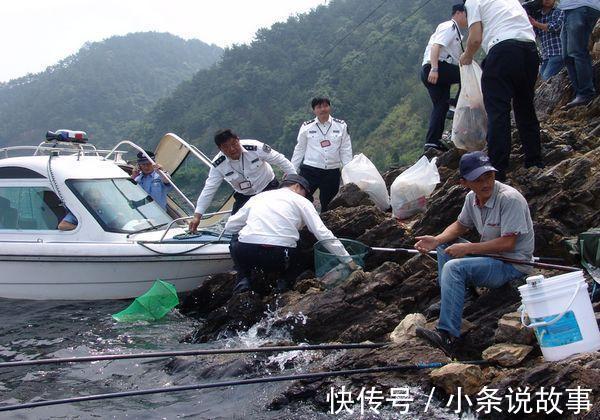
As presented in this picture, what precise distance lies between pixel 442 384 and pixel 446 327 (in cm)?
57

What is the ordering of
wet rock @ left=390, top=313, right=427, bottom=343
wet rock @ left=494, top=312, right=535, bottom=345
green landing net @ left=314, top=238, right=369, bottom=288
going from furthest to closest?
1. green landing net @ left=314, top=238, right=369, bottom=288
2. wet rock @ left=390, top=313, right=427, bottom=343
3. wet rock @ left=494, top=312, right=535, bottom=345

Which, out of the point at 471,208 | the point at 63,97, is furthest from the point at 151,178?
the point at 63,97

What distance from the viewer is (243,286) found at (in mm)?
6754

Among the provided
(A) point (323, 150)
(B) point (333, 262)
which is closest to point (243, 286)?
(B) point (333, 262)

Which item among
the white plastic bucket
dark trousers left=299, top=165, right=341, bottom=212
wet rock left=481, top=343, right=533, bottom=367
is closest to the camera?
the white plastic bucket

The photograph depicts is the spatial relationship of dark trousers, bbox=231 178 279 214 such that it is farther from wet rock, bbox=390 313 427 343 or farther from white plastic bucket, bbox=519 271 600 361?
white plastic bucket, bbox=519 271 600 361

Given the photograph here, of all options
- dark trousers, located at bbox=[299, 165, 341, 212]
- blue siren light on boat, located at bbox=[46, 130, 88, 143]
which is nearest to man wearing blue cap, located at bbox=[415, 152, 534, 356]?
dark trousers, located at bbox=[299, 165, 341, 212]

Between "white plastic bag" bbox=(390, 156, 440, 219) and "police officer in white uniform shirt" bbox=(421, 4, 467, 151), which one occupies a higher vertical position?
"police officer in white uniform shirt" bbox=(421, 4, 467, 151)

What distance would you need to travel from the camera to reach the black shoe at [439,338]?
187 inches

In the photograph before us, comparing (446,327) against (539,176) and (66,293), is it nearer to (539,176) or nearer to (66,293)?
(539,176)

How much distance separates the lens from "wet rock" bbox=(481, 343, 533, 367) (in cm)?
445

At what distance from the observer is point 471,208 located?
5.20 m

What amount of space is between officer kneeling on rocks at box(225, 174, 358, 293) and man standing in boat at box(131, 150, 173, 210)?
11.6 feet

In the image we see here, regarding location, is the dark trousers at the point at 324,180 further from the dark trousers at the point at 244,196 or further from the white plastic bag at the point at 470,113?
the white plastic bag at the point at 470,113
